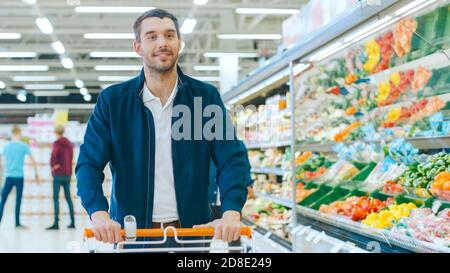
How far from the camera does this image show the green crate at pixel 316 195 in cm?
356

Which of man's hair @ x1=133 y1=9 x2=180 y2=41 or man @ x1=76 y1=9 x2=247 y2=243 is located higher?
man's hair @ x1=133 y1=9 x2=180 y2=41

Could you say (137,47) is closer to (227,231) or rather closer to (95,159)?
(95,159)

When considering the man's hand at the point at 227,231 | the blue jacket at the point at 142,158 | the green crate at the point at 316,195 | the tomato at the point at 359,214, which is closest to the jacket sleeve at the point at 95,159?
the blue jacket at the point at 142,158

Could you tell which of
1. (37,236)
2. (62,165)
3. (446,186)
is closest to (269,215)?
(62,165)

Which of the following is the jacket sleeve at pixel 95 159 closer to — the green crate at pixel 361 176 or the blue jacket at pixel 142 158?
the blue jacket at pixel 142 158

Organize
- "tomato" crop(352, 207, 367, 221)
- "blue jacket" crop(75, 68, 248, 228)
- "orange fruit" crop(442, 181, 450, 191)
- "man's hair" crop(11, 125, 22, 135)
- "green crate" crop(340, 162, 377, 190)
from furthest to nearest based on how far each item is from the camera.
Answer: "man's hair" crop(11, 125, 22, 135) < "green crate" crop(340, 162, 377, 190) < "tomato" crop(352, 207, 367, 221) < "orange fruit" crop(442, 181, 450, 191) < "blue jacket" crop(75, 68, 248, 228)

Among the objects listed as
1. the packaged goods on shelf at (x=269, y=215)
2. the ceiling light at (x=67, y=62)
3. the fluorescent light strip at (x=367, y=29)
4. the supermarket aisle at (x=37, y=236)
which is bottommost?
the supermarket aisle at (x=37, y=236)

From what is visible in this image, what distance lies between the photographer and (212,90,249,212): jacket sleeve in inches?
67.7

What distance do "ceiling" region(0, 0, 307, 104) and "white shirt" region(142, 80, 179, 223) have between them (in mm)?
3528

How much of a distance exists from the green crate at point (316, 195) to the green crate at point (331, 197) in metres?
Result: 0.07

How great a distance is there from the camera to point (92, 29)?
977cm

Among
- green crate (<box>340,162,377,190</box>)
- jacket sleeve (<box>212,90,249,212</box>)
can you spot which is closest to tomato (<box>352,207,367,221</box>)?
green crate (<box>340,162,377,190</box>)

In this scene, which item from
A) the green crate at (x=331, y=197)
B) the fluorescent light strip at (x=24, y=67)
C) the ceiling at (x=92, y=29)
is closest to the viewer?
the green crate at (x=331, y=197)

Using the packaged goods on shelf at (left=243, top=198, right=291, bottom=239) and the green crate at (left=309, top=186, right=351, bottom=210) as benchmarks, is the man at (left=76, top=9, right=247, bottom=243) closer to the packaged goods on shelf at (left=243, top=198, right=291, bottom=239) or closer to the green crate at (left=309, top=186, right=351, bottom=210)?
the green crate at (left=309, top=186, right=351, bottom=210)
